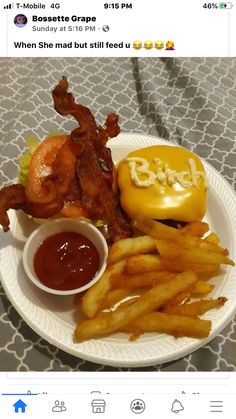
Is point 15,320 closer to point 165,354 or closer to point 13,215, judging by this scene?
point 13,215
